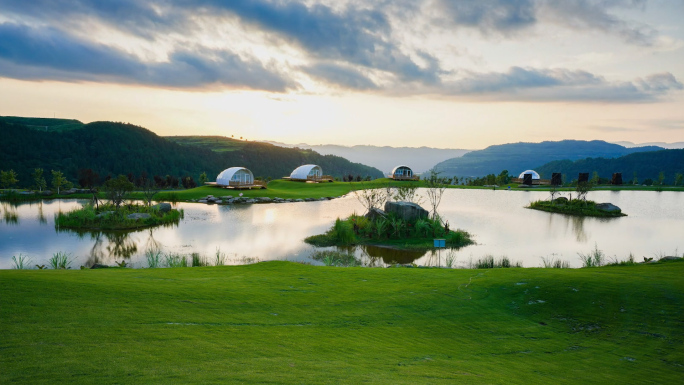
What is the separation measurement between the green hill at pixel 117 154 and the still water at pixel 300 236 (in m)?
45.3

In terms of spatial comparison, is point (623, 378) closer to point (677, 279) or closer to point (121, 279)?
point (677, 279)

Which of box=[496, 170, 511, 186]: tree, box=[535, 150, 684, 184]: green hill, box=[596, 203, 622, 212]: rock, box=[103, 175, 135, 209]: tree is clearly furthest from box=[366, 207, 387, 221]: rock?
box=[535, 150, 684, 184]: green hill

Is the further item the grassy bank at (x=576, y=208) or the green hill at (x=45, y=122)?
the green hill at (x=45, y=122)

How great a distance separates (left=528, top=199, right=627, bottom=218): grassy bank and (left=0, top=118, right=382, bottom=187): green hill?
6951cm

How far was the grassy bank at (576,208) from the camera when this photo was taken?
94.5 ft

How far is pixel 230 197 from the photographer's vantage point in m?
38.6

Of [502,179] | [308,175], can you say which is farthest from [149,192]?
[502,179]

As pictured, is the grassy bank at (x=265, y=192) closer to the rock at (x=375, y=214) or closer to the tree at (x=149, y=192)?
the tree at (x=149, y=192)

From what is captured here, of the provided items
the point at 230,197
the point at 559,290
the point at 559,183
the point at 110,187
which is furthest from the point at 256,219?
the point at 559,183

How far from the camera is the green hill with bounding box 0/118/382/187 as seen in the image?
2630 inches

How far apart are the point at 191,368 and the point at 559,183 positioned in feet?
201

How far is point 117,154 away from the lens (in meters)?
82.6

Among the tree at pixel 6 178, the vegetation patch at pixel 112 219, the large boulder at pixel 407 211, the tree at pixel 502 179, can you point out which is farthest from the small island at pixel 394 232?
the tree at pixel 502 179

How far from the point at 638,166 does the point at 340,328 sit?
125139 mm
